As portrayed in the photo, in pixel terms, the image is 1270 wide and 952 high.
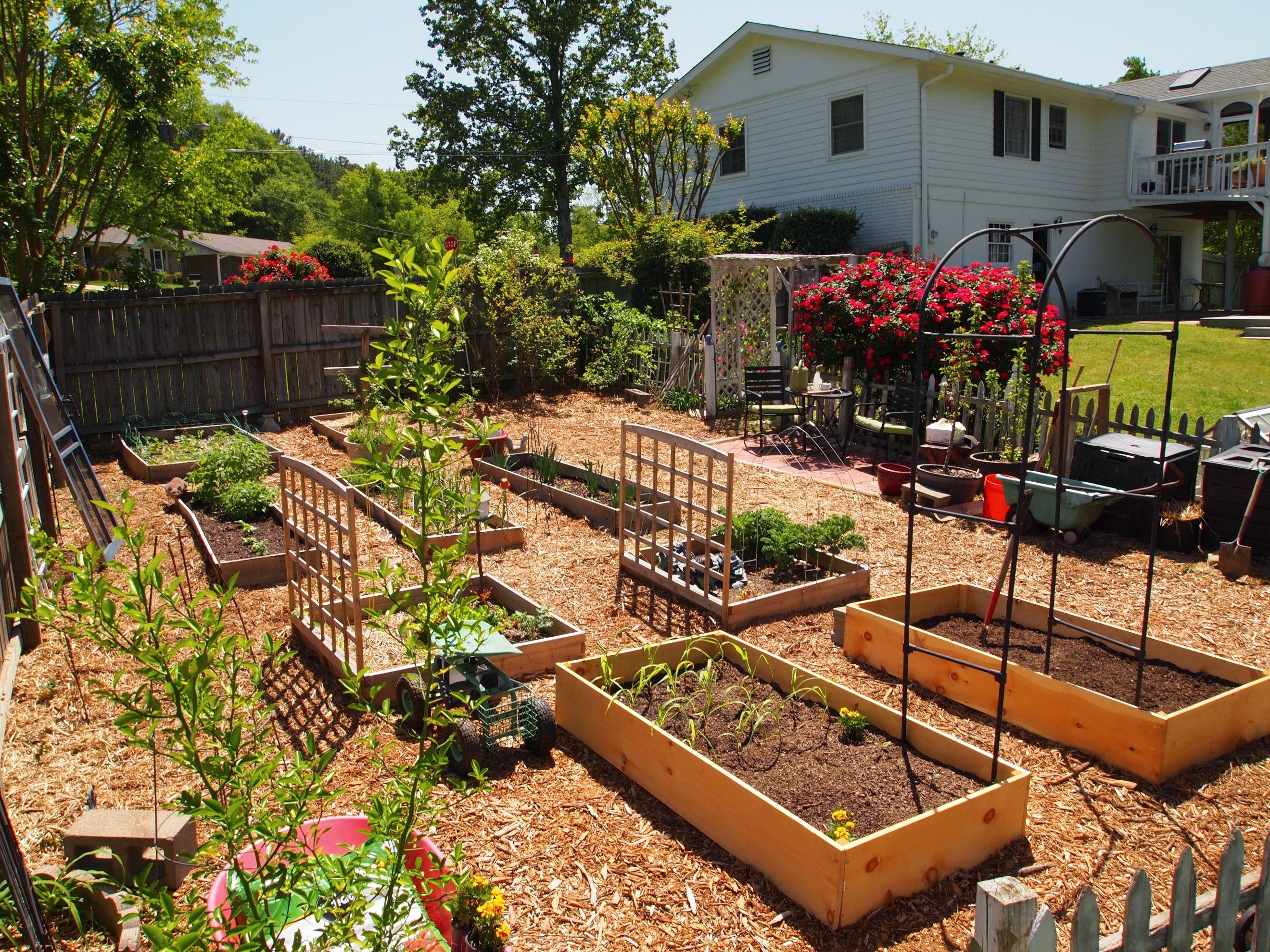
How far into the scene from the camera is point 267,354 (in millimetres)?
12852

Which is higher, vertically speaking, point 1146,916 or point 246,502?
point 246,502

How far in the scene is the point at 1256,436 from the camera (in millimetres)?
7922

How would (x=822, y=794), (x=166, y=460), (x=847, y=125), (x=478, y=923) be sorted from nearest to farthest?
1. (x=478, y=923)
2. (x=822, y=794)
3. (x=166, y=460)
4. (x=847, y=125)

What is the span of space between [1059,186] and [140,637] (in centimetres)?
2304

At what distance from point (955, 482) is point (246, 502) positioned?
21.3 feet

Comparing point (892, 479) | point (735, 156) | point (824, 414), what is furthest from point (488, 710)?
point (735, 156)

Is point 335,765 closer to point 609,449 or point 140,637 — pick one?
point 140,637

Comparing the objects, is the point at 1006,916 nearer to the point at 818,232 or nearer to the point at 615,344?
the point at 615,344

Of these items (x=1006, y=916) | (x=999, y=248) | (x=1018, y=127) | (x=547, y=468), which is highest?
(x=1018, y=127)

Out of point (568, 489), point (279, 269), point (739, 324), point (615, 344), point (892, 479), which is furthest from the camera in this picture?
point (279, 269)

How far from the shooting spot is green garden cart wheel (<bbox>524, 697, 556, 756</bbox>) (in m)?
4.53

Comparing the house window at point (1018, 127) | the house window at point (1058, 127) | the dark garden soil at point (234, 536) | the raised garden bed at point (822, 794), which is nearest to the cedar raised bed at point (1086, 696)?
the raised garden bed at point (822, 794)

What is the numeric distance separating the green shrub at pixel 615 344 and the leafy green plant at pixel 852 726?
1088cm

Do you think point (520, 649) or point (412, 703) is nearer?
point (412, 703)
